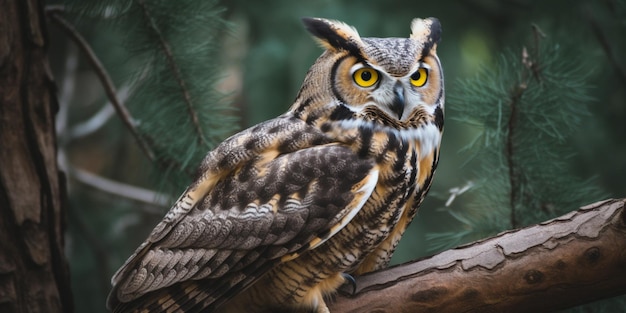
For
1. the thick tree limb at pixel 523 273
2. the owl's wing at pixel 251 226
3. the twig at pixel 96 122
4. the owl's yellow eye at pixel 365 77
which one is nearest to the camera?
the thick tree limb at pixel 523 273

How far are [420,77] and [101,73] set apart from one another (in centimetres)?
116

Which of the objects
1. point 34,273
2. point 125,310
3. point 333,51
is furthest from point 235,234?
point 34,273

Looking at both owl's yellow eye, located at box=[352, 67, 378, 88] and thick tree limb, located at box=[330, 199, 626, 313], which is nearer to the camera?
thick tree limb, located at box=[330, 199, 626, 313]

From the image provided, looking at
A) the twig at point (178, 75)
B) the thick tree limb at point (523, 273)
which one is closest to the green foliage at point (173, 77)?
the twig at point (178, 75)

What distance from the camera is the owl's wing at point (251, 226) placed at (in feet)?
5.78

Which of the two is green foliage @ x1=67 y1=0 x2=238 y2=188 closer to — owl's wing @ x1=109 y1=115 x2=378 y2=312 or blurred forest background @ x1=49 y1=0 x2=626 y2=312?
blurred forest background @ x1=49 y1=0 x2=626 y2=312

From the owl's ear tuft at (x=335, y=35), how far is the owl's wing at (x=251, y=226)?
26 centimetres

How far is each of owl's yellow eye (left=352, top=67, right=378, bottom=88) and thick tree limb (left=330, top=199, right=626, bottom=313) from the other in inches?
20.6

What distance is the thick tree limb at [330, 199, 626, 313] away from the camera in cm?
164

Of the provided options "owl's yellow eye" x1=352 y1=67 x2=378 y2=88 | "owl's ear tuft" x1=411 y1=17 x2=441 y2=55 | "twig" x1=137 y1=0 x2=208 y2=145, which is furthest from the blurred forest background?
"owl's yellow eye" x1=352 y1=67 x2=378 y2=88

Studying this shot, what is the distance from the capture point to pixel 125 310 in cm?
189

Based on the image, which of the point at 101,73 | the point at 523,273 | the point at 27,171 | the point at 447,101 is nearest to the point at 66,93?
the point at 101,73

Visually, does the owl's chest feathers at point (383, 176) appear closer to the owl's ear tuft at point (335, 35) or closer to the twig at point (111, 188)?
the owl's ear tuft at point (335, 35)

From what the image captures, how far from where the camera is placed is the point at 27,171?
2074mm
